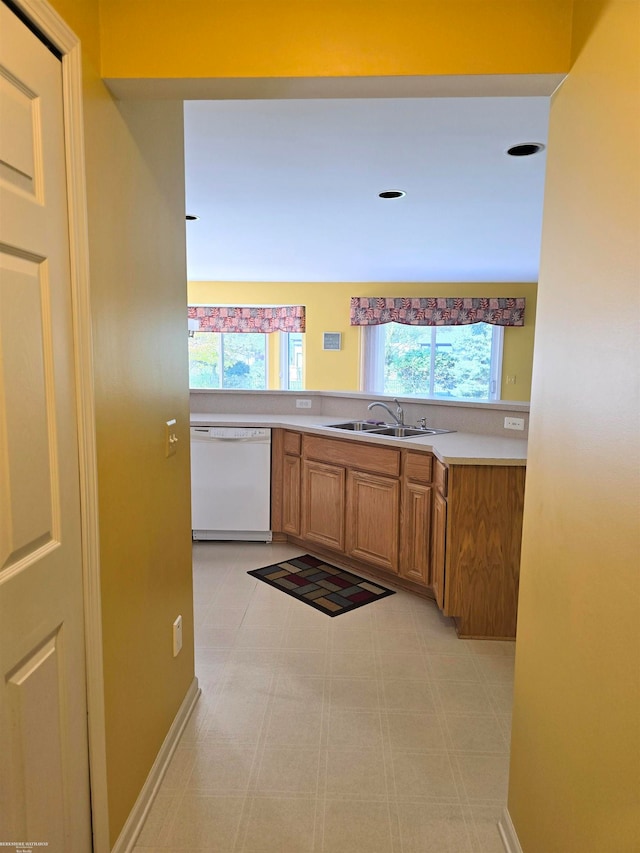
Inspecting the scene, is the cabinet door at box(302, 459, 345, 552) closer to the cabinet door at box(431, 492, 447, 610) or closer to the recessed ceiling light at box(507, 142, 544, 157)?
the cabinet door at box(431, 492, 447, 610)

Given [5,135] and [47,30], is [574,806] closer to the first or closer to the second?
[5,135]

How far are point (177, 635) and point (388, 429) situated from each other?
2154 mm

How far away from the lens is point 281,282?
7.85 metres

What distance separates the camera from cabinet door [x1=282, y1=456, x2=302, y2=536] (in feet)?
12.4

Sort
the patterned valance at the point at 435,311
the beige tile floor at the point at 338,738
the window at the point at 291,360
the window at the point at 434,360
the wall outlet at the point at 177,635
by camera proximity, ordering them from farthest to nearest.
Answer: the window at the point at 291,360 → the window at the point at 434,360 → the patterned valance at the point at 435,311 → the wall outlet at the point at 177,635 → the beige tile floor at the point at 338,738

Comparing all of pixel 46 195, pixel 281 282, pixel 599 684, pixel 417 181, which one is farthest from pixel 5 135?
pixel 281 282

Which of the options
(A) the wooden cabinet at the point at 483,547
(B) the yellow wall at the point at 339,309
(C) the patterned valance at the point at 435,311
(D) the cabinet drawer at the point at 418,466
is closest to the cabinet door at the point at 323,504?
(D) the cabinet drawer at the point at 418,466

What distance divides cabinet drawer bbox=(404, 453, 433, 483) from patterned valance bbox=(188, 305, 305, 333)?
5188 millimetres

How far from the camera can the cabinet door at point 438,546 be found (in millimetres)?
2672

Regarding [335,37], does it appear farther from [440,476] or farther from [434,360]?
[434,360]

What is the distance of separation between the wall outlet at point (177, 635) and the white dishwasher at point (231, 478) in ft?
6.21

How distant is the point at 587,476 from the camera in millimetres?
1052

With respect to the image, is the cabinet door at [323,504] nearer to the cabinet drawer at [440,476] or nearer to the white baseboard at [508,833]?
the cabinet drawer at [440,476]

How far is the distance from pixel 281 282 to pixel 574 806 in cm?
739
